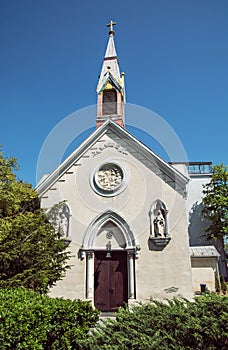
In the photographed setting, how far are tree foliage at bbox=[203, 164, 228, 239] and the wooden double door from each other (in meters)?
10.7

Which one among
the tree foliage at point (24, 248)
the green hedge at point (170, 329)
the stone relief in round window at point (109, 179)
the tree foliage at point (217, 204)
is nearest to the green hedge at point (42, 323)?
the green hedge at point (170, 329)

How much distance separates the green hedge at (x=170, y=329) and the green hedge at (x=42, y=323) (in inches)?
20.8

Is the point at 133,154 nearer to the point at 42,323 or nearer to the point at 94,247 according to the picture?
the point at 94,247

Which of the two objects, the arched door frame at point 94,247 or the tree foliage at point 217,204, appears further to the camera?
the tree foliage at point 217,204

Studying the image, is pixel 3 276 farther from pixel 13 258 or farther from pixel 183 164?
pixel 183 164

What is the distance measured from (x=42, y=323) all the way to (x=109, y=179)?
9.93 m

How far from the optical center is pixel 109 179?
1454 centimetres

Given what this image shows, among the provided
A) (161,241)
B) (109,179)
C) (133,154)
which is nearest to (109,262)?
(161,241)

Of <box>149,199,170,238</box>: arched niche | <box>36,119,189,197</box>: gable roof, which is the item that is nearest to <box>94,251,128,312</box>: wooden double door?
<box>149,199,170,238</box>: arched niche

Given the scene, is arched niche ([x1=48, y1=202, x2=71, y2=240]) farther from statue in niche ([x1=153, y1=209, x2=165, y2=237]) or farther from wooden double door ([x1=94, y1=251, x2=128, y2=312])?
statue in niche ([x1=153, y1=209, x2=165, y2=237])

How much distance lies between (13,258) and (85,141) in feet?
26.8

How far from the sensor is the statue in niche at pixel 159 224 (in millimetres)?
12922

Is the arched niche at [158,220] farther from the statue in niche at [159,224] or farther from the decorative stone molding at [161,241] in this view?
the decorative stone molding at [161,241]

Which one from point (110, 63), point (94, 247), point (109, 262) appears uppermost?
point (110, 63)
